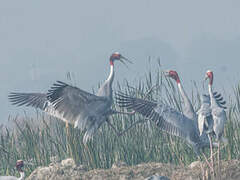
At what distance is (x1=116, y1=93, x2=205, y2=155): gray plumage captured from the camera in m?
7.43

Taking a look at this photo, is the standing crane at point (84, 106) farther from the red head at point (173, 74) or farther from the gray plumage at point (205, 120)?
the gray plumage at point (205, 120)

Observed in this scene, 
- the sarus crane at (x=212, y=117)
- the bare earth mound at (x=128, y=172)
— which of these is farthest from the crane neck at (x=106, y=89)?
the sarus crane at (x=212, y=117)

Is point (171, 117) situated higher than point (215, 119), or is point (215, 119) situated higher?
point (171, 117)

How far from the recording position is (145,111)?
754cm

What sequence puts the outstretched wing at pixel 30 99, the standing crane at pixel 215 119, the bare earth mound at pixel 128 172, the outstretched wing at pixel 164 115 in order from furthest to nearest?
the outstretched wing at pixel 30 99
the outstretched wing at pixel 164 115
the bare earth mound at pixel 128 172
the standing crane at pixel 215 119

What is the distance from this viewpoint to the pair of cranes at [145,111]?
6973mm

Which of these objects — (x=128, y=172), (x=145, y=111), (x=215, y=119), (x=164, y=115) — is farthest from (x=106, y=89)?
(x=215, y=119)

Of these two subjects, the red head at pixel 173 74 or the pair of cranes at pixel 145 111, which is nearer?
the pair of cranes at pixel 145 111

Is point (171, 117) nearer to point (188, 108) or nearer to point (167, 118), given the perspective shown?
point (167, 118)

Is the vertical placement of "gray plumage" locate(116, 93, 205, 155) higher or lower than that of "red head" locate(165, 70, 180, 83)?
lower

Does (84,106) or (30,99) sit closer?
(84,106)

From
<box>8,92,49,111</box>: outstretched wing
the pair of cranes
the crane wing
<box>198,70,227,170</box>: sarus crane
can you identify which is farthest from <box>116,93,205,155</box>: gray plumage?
<box>8,92,49,111</box>: outstretched wing

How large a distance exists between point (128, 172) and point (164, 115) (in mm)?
957

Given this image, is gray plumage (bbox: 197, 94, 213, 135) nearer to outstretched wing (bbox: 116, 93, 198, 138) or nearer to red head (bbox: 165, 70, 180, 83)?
outstretched wing (bbox: 116, 93, 198, 138)
